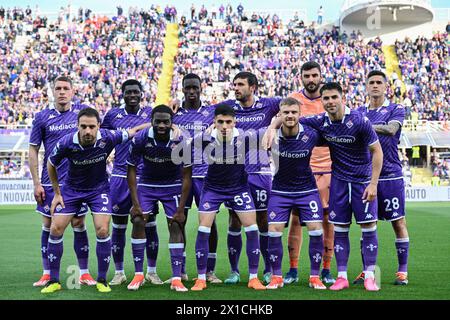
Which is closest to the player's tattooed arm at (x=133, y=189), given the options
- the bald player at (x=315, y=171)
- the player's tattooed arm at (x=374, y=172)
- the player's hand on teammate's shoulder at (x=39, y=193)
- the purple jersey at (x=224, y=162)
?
the purple jersey at (x=224, y=162)

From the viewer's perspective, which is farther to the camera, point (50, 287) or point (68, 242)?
point (68, 242)

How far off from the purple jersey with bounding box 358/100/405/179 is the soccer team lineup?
0.04 feet

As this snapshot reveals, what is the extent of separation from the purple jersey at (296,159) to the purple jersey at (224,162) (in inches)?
17.3

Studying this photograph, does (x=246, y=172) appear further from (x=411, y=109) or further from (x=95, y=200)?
(x=411, y=109)

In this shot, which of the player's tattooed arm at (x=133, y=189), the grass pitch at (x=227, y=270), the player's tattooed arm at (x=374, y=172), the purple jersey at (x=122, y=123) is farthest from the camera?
the purple jersey at (x=122, y=123)

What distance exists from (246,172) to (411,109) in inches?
1127

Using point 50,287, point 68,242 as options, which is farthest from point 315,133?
point 68,242

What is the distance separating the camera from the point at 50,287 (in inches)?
315

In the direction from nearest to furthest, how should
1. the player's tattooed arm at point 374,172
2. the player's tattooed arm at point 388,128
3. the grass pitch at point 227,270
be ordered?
the grass pitch at point 227,270 < the player's tattooed arm at point 374,172 < the player's tattooed arm at point 388,128

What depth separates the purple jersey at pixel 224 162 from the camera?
27.2 ft

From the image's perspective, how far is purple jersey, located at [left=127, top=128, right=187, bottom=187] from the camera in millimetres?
8422

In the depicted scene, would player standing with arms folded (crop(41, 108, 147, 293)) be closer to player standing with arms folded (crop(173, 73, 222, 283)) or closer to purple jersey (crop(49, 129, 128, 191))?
purple jersey (crop(49, 129, 128, 191))

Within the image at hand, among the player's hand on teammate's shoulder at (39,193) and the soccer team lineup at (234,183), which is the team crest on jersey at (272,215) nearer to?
the soccer team lineup at (234,183)

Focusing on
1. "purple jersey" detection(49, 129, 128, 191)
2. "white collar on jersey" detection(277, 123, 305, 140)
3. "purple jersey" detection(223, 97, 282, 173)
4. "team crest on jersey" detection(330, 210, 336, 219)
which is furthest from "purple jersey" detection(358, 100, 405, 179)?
"purple jersey" detection(49, 129, 128, 191)
